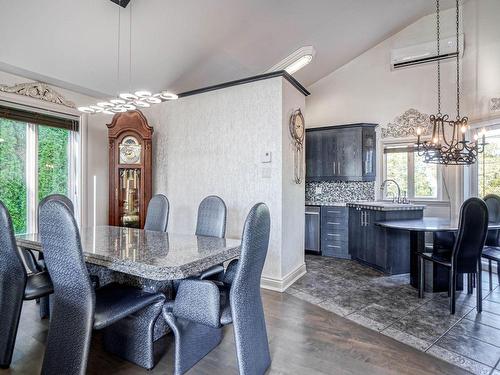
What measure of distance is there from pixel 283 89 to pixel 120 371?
2973 mm

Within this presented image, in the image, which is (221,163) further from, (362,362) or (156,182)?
Result: (362,362)

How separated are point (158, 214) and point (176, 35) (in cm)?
216

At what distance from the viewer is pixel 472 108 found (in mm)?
4496

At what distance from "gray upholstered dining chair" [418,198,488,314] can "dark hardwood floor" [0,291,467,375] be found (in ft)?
3.32

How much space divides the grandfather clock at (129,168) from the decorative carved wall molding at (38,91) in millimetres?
654

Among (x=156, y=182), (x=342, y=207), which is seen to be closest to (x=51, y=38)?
(x=156, y=182)

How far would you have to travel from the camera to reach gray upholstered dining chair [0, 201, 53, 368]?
5.97 ft

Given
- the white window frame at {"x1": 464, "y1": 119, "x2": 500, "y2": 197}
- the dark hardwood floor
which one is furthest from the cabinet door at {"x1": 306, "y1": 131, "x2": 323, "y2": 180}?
the dark hardwood floor

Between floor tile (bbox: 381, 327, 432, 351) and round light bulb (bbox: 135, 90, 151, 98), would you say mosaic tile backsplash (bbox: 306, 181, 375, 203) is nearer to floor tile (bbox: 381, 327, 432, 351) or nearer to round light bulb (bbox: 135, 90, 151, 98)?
floor tile (bbox: 381, 327, 432, 351)

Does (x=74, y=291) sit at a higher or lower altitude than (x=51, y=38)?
lower

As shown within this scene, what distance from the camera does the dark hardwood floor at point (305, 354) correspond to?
6.04ft

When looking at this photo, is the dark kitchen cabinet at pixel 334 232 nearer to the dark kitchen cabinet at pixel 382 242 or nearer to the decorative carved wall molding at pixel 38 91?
the dark kitchen cabinet at pixel 382 242

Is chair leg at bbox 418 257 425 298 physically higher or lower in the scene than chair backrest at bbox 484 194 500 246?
lower

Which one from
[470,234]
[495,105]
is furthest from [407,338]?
[495,105]
